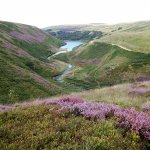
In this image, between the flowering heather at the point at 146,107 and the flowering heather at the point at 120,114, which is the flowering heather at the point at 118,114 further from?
the flowering heather at the point at 146,107

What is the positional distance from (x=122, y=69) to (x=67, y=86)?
17.7 meters

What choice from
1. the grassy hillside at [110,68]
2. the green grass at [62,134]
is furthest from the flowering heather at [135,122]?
the grassy hillside at [110,68]

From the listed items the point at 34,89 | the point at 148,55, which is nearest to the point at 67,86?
the point at 34,89

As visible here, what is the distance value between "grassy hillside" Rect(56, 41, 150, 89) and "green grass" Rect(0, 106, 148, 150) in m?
54.4

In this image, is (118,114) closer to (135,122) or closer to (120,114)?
(120,114)

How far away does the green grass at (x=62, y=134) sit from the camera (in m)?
8.79

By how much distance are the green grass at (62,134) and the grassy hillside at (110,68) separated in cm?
5439

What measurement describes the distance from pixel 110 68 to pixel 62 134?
68652 millimetres

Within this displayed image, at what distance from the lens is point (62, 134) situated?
9.50 m

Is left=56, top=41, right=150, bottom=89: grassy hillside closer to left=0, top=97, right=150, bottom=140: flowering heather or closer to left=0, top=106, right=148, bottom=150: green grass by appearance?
left=0, top=97, right=150, bottom=140: flowering heather

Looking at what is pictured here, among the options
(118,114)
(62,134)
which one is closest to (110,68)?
(118,114)

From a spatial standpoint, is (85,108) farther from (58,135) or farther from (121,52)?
(121,52)

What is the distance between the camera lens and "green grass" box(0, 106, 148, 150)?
8789 millimetres

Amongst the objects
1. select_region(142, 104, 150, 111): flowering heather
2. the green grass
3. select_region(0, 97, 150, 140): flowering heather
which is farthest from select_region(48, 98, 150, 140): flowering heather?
select_region(142, 104, 150, 111): flowering heather
